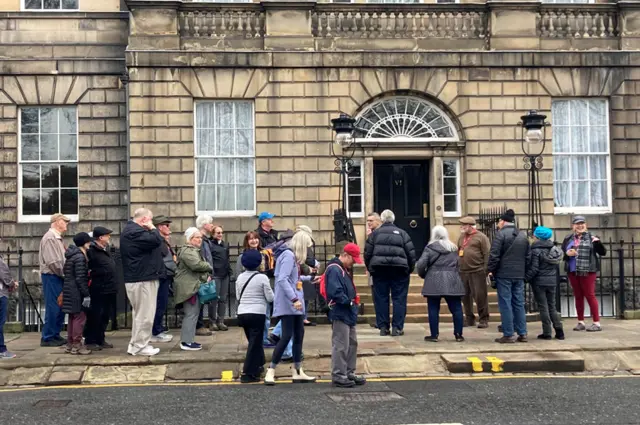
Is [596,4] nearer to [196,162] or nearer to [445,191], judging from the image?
[445,191]

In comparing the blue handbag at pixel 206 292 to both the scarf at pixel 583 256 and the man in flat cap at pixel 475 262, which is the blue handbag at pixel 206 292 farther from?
the scarf at pixel 583 256

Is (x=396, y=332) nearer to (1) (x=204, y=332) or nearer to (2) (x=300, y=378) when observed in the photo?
(1) (x=204, y=332)

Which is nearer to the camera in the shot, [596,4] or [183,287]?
[183,287]

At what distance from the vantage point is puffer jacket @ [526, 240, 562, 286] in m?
12.0

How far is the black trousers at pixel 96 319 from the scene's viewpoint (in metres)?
11.3

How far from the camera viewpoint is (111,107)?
18062 millimetres

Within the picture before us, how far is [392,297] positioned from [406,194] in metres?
5.91

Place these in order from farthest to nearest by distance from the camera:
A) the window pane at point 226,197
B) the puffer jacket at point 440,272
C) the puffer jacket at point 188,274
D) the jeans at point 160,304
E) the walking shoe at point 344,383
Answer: the window pane at point 226,197 → the jeans at point 160,304 → the puffer jacket at point 440,272 → the puffer jacket at point 188,274 → the walking shoe at point 344,383

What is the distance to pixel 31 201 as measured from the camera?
59.3 ft

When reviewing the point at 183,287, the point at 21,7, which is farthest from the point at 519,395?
the point at 21,7

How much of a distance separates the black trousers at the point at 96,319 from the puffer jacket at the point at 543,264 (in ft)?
19.9

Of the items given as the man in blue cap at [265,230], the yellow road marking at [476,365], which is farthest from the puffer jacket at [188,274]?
→ the yellow road marking at [476,365]

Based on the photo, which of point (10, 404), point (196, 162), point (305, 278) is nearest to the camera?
point (10, 404)

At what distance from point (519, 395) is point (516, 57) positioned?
10.5 m
